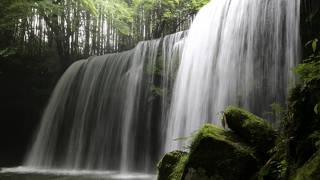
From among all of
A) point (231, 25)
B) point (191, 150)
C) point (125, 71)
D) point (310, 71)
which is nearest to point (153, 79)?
point (125, 71)

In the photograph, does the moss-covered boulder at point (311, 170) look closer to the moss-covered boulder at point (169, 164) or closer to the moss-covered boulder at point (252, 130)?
the moss-covered boulder at point (252, 130)

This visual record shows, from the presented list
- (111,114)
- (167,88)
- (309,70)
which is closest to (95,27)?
(111,114)

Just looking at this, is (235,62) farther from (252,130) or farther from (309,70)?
(309,70)

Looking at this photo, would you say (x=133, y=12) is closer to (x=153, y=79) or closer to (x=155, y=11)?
(x=155, y=11)

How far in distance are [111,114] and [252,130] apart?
10.8m

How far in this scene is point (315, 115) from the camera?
3.98 m

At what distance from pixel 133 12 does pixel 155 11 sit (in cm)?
122

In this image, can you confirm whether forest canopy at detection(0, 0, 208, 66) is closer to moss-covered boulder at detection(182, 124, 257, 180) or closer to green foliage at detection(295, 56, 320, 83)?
moss-covered boulder at detection(182, 124, 257, 180)

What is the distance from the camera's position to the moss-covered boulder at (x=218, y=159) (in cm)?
488

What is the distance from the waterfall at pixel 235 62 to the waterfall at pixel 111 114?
1542mm

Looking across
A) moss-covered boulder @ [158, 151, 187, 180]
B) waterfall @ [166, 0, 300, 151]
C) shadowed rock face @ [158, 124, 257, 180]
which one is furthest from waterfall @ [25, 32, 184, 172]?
shadowed rock face @ [158, 124, 257, 180]

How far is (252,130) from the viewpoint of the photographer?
204 inches

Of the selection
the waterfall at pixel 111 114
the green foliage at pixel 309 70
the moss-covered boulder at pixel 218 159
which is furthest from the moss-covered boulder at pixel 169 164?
the waterfall at pixel 111 114

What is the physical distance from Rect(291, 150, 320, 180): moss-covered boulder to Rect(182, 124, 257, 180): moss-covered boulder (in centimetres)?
116
